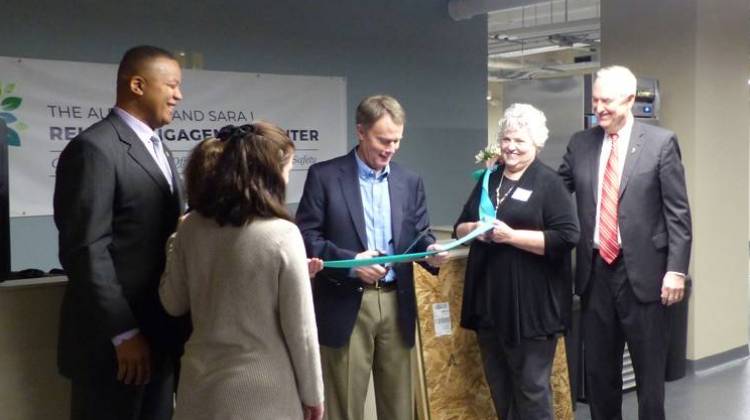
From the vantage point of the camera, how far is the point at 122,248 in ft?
6.93

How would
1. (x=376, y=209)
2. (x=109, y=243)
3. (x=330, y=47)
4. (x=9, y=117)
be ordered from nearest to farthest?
(x=109, y=243) < (x=376, y=209) < (x=9, y=117) < (x=330, y=47)

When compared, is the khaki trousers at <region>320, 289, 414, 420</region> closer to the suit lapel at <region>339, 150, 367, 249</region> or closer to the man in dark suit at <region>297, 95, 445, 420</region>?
the man in dark suit at <region>297, 95, 445, 420</region>

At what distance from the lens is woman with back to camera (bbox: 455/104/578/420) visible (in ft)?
9.25

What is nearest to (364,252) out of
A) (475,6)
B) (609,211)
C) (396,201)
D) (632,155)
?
(396,201)

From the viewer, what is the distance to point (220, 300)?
6.16ft

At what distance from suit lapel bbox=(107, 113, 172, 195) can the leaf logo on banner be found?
3.24 m

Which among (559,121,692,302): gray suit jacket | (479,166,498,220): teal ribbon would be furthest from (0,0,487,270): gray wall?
(559,121,692,302): gray suit jacket

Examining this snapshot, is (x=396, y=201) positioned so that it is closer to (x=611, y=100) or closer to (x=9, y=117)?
(x=611, y=100)

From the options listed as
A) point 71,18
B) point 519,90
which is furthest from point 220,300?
point 71,18

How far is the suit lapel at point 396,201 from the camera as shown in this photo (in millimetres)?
2689

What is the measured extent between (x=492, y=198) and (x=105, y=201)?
4.79 ft

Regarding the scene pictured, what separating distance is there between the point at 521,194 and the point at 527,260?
0.80 feet

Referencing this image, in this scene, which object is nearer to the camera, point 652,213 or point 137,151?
point 137,151

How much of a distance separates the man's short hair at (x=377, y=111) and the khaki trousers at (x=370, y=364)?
584mm
